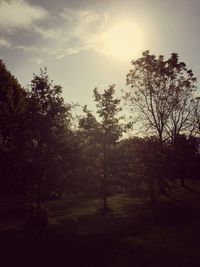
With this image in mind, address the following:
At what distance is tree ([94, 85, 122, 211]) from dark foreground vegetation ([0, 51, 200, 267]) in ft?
0.26

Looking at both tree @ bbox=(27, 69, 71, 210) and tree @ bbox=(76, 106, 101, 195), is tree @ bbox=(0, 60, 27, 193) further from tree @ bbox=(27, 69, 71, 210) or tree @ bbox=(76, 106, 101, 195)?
tree @ bbox=(76, 106, 101, 195)

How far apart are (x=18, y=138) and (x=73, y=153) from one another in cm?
363

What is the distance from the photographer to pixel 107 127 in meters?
30.3

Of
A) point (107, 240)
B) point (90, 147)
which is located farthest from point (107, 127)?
point (107, 240)

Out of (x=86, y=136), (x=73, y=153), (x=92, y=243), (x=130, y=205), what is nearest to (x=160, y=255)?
(x=92, y=243)

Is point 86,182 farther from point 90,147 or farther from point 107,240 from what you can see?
point 107,240

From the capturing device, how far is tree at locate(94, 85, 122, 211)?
2961 cm

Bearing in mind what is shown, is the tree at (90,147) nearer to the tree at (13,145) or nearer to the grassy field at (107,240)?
the grassy field at (107,240)

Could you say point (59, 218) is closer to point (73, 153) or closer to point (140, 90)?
point (73, 153)

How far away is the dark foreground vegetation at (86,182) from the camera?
53.8 feet

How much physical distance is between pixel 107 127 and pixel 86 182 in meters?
4.84

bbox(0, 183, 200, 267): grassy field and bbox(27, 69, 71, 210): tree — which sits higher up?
bbox(27, 69, 71, 210): tree

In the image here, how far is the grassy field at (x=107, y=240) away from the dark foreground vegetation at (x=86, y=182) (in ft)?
0.14

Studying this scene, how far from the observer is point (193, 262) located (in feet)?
47.0
